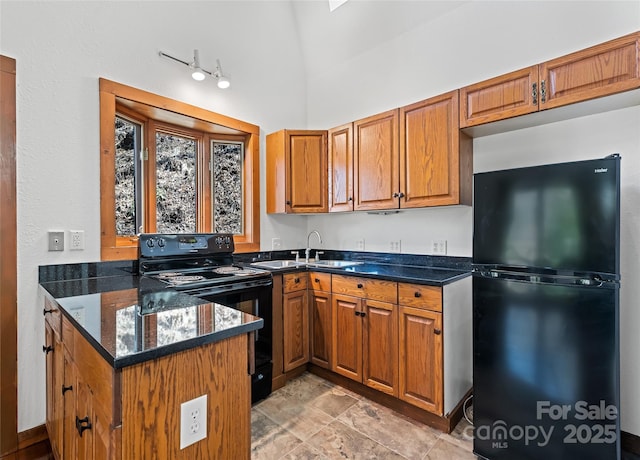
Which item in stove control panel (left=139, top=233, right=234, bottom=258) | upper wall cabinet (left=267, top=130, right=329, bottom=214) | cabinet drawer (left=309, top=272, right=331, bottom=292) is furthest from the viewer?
upper wall cabinet (left=267, top=130, right=329, bottom=214)

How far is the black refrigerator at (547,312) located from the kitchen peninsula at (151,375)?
4.38ft

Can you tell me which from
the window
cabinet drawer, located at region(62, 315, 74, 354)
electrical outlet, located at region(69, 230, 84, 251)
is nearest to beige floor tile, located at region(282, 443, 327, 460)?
cabinet drawer, located at region(62, 315, 74, 354)

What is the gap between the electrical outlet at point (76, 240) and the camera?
1933 mm

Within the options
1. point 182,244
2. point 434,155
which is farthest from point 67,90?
point 434,155

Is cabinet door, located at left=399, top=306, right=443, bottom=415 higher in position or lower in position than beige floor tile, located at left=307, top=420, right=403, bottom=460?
higher

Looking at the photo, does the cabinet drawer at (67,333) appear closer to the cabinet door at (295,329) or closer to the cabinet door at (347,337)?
the cabinet door at (295,329)

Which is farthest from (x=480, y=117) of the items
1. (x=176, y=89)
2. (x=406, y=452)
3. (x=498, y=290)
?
(x=176, y=89)

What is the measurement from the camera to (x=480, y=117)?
A: 2.05m

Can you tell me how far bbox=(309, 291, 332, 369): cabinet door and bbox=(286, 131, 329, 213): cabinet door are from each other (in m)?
0.86

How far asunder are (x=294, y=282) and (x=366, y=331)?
0.71 meters

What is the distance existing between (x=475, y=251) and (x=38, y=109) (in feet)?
8.79

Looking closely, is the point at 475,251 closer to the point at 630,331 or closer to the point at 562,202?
the point at 562,202

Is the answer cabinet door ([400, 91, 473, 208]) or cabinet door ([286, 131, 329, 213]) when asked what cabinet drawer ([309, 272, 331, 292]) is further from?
cabinet door ([400, 91, 473, 208])

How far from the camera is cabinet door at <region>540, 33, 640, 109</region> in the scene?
61.0 inches
